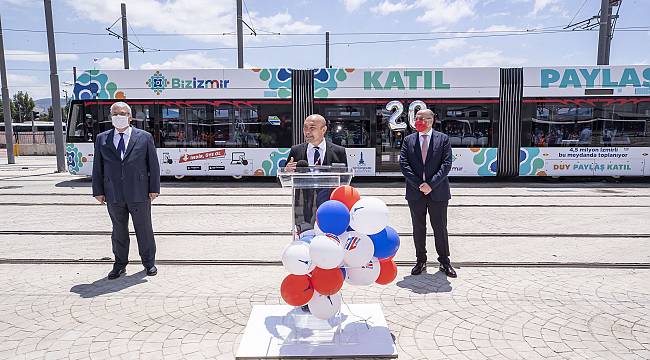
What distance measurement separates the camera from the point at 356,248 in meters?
3.25

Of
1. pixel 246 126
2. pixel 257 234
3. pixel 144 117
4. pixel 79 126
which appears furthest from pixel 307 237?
pixel 79 126

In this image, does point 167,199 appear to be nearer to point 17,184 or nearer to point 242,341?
point 17,184

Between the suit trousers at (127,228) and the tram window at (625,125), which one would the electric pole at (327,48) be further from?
the suit trousers at (127,228)

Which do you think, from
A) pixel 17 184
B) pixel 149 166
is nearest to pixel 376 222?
pixel 149 166

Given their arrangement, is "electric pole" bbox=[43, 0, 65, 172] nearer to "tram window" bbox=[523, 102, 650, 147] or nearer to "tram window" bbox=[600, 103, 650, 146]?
"tram window" bbox=[523, 102, 650, 147]

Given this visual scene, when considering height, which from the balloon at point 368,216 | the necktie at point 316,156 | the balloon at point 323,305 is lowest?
the balloon at point 323,305

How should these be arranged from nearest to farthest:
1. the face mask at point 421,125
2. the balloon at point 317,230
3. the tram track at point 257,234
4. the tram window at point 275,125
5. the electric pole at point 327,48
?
the balloon at point 317,230 < the face mask at point 421,125 < the tram track at point 257,234 < the tram window at point 275,125 < the electric pole at point 327,48

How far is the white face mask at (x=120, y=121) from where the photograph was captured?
15.5ft

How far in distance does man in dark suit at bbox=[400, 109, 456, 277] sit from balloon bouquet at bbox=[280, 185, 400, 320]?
5.05ft

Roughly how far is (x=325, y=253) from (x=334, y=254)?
0.06 m

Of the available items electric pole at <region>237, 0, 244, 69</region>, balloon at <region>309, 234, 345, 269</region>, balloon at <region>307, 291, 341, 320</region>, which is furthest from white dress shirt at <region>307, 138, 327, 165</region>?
electric pole at <region>237, 0, 244, 69</region>

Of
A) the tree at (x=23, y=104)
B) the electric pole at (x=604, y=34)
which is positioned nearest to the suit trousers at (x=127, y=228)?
the electric pole at (x=604, y=34)

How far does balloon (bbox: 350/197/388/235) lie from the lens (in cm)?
324

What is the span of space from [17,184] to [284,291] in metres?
13.4
